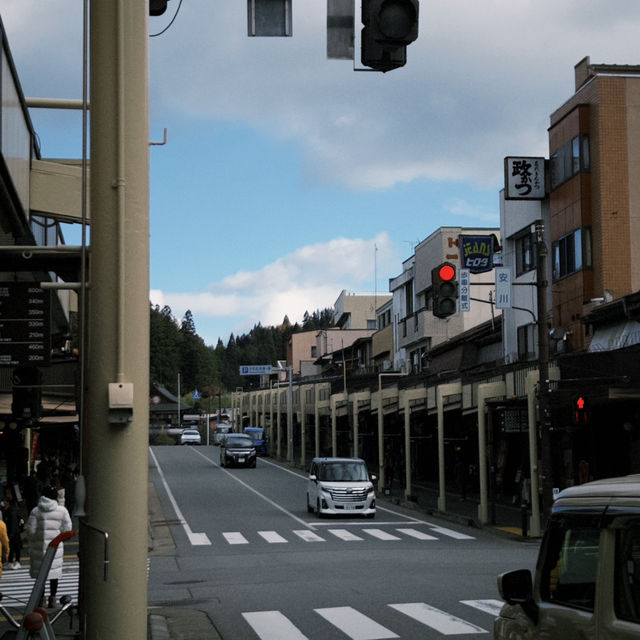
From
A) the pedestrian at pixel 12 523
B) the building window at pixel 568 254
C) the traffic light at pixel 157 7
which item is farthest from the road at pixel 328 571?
the building window at pixel 568 254

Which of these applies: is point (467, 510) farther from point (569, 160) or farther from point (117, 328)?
point (117, 328)

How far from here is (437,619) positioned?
45.3 ft

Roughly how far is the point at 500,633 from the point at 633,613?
70.1 inches

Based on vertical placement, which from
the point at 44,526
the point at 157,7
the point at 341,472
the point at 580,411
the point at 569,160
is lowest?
the point at 341,472

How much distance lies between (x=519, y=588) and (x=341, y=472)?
97.0 feet

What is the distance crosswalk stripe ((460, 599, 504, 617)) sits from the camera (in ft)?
47.5

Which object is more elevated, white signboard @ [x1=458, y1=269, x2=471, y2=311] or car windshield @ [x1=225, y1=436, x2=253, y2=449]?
white signboard @ [x1=458, y1=269, x2=471, y2=311]

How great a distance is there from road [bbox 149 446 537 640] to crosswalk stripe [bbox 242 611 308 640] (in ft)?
0.05

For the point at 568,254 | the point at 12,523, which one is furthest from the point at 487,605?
the point at 568,254

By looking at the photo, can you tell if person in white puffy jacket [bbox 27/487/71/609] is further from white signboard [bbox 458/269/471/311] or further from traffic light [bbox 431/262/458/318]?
white signboard [bbox 458/269/471/311]

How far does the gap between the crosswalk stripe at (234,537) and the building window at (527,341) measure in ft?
48.9

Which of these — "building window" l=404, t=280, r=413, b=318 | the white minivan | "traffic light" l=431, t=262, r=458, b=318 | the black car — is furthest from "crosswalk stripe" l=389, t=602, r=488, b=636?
"building window" l=404, t=280, r=413, b=318

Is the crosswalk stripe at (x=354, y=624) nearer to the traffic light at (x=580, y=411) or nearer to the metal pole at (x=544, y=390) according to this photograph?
the traffic light at (x=580, y=411)

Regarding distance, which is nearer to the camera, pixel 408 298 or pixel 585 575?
pixel 585 575
